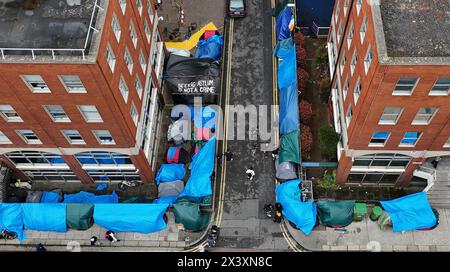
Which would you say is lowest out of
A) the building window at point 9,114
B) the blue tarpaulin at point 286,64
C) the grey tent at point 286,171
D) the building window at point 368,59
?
the grey tent at point 286,171

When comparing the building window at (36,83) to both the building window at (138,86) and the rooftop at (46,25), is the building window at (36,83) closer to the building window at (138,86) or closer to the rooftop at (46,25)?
the rooftop at (46,25)

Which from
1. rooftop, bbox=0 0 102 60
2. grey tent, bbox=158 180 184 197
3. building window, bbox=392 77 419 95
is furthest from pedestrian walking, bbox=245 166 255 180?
rooftop, bbox=0 0 102 60

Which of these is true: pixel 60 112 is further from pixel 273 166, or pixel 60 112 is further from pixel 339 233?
pixel 339 233

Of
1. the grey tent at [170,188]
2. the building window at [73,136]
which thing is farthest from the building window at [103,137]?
the grey tent at [170,188]

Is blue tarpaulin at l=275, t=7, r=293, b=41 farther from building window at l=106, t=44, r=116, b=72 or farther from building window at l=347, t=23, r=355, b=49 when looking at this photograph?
building window at l=106, t=44, r=116, b=72

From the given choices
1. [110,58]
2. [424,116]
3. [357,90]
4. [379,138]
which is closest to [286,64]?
[357,90]

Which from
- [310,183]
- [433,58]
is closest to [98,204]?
[310,183]

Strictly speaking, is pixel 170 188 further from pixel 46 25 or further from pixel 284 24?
pixel 284 24
